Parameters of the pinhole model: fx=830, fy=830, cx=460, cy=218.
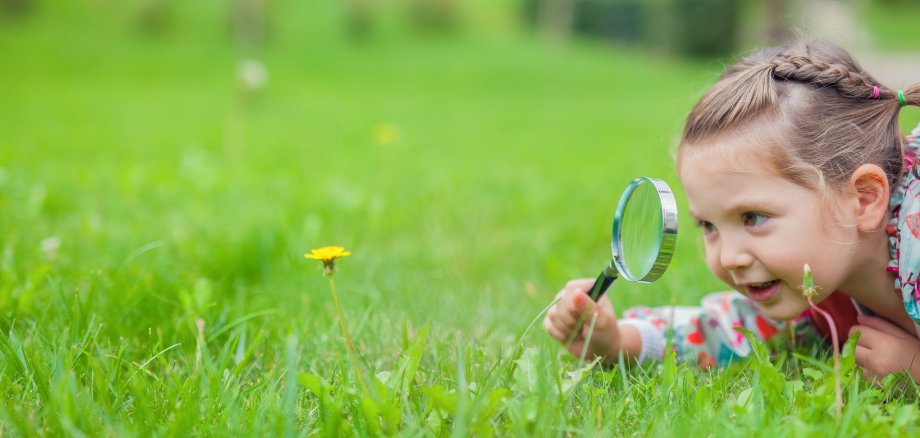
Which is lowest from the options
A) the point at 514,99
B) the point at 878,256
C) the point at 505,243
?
the point at 514,99

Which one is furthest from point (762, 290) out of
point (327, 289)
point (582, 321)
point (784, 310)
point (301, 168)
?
point (301, 168)

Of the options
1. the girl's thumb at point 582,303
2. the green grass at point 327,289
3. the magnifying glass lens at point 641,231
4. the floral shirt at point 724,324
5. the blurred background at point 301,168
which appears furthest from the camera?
the blurred background at point 301,168

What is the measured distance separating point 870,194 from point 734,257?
0.32 meters

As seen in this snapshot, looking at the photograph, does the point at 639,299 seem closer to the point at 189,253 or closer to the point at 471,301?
the point at 471,301

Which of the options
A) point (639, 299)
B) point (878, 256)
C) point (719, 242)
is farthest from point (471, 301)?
point (878, 256)

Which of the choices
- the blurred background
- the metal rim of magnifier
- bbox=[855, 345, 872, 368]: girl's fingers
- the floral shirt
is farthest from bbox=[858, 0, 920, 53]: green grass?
the metal rim of magnifier

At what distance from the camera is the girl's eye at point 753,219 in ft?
5.50

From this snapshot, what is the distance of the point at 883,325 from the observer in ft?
5.95

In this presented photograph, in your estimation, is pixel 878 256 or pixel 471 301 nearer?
pixel 878 256

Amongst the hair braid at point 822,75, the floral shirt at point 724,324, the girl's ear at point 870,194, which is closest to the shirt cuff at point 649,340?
the floral shirt at point 724,324

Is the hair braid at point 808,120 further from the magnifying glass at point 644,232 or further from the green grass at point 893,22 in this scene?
the green grass at point 893,22

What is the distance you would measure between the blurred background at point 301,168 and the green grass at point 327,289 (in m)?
0.02

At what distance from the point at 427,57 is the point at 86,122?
9927 mm

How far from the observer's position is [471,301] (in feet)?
8.13
